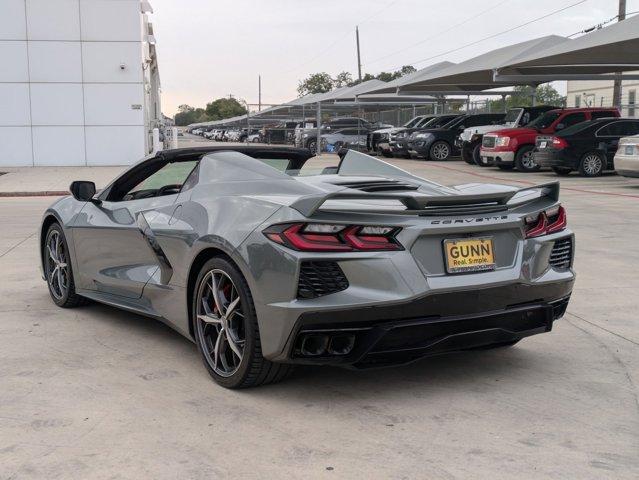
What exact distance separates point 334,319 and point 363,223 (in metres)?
0.48

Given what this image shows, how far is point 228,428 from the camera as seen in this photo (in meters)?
3.62

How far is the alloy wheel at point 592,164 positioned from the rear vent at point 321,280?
61.2 ft

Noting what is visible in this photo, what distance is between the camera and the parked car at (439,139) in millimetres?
29391

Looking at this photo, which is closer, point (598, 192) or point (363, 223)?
point (363, 223)

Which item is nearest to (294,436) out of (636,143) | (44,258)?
(44,258)

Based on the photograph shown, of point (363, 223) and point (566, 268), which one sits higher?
point (363, 223)

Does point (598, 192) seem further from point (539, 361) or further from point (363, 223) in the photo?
point (363, 223)

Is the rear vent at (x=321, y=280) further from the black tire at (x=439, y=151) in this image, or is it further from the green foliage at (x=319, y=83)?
the green foliage at (x=319, y=83)

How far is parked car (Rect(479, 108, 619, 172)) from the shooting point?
22.4m

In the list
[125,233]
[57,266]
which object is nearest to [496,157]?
[57,266]

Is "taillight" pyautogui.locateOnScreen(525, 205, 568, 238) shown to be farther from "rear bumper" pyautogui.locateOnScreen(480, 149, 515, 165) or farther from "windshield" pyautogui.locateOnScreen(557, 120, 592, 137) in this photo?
"rear bumper" pyautogui.locateOnScreen(480, 149, 515, 165)

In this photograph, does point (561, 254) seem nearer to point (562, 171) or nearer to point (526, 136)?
point (562, 171)

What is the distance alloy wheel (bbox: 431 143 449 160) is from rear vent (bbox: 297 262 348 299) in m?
26.6

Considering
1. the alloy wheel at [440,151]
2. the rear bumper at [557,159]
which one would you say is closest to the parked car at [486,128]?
the alloy wheel at [440,151]
